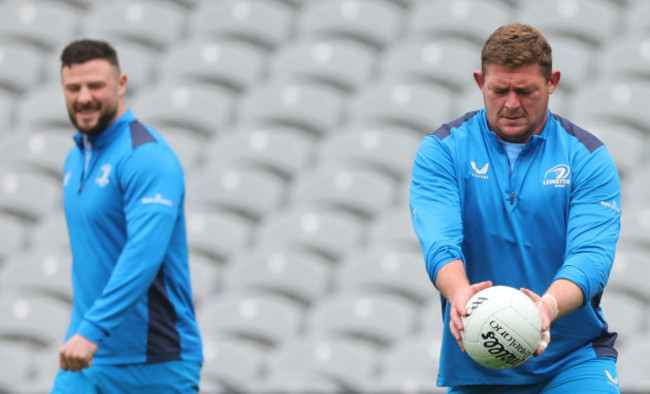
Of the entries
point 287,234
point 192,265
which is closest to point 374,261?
point 287,234

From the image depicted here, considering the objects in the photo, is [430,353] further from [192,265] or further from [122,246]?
[122,246]

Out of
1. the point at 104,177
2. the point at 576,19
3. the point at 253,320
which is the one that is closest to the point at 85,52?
the point at 104,177

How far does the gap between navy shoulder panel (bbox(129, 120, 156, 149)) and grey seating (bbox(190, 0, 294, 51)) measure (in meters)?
6.14

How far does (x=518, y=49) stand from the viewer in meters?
3.43

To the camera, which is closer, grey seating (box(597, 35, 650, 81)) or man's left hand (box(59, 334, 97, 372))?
man's left hand (box(59, 334, 97, 372))

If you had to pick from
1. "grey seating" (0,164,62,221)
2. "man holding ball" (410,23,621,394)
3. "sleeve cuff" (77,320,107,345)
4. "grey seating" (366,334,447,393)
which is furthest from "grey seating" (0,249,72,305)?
"man holding ball" (410,23,621,394)

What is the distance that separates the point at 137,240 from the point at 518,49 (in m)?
1.76

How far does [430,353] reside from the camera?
7.13m

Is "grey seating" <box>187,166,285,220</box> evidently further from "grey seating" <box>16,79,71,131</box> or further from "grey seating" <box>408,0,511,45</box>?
"grey seating" <box>408,0,511,45</box>

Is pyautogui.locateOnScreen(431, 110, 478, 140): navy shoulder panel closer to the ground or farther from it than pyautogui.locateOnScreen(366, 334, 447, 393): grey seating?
farther from it

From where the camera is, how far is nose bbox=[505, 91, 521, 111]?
11.5 ft

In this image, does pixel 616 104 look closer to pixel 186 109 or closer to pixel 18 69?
pixel 186 109

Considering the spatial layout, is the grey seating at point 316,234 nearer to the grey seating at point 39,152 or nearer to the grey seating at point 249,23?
the grey seating at point 39,152

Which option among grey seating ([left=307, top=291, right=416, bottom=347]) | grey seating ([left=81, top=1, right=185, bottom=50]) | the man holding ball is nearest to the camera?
the man holding ball
